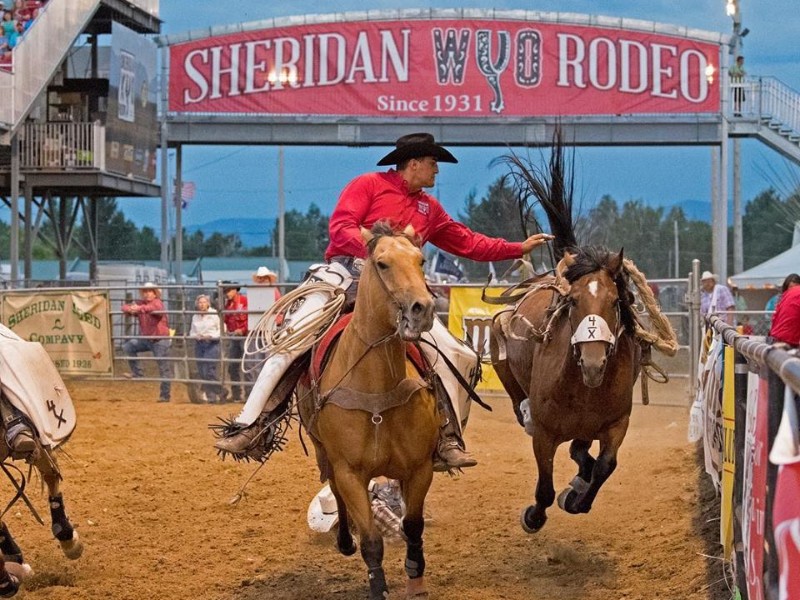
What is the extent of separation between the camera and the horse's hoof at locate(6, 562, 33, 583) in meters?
6.04

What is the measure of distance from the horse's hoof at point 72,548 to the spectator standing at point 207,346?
29.9ft

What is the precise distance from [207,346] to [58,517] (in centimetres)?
941

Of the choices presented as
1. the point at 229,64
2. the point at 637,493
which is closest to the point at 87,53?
the point at 229,64

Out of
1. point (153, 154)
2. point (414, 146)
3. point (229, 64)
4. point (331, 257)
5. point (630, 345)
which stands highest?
point (229, 64)

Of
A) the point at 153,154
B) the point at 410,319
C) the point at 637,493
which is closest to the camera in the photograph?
the point at 410,319

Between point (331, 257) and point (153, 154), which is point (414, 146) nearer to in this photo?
point (331, 257)

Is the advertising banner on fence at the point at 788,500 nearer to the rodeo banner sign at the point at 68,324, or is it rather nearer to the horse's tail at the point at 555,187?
the horse's tail at the point at 555,187

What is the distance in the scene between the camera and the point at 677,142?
28.5m

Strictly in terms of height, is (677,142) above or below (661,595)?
above

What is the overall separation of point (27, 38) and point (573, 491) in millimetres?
18445

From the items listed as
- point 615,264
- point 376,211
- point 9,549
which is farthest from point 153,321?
point 615,264

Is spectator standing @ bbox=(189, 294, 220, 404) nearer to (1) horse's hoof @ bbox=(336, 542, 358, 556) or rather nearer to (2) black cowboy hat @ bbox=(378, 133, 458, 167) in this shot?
(1) horse's hoof @ bbox=(336, 542, 358, 556)

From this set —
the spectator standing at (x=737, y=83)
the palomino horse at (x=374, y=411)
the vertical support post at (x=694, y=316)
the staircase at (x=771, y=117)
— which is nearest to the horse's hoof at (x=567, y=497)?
the palomino horse at (x=374, y=411)

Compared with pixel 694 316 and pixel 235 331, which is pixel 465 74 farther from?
pixel 694 316
